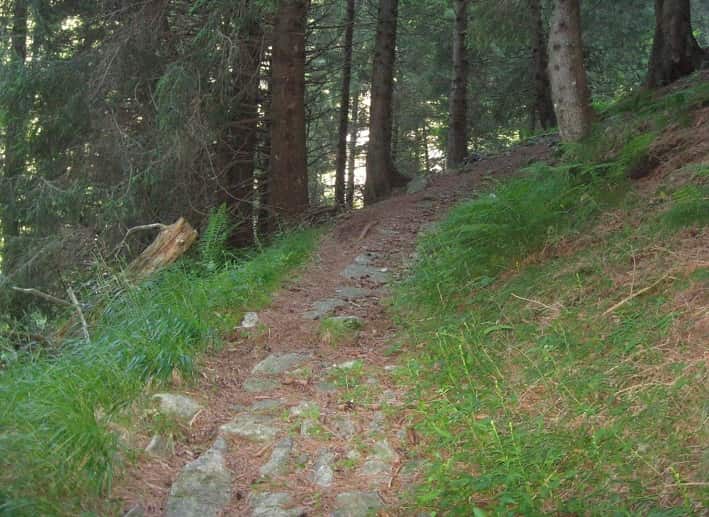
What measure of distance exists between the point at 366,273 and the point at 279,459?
11.8 ft

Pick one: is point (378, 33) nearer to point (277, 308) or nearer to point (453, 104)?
point (453, 104)

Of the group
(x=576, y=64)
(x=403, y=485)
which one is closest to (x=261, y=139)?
(x=576, y=64)

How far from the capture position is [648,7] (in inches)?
713

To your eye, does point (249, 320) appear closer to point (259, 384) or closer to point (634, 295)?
point (259, 384)

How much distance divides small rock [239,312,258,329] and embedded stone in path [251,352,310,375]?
0.52 metres

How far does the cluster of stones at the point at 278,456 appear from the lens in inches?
123

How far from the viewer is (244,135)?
35.2 ft

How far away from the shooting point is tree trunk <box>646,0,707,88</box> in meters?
10.1

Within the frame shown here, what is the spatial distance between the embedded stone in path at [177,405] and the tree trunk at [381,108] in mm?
8931

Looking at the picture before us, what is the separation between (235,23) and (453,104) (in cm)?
580

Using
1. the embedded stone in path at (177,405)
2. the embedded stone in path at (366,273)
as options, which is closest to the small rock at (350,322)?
the embedded stone in path at (366,273)

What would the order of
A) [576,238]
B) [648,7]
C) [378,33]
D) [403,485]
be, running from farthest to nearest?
[648,7] < [378,33] < [576,238] < [403,485]

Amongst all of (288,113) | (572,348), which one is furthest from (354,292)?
(288,113)

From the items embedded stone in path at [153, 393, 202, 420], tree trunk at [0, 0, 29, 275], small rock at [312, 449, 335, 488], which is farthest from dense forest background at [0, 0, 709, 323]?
small rock at [312, 449, 335, 488]
